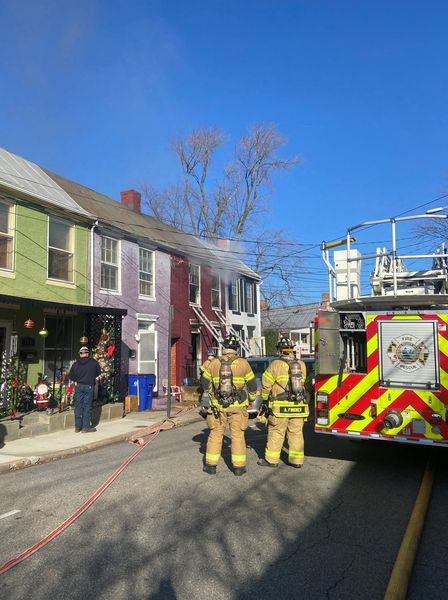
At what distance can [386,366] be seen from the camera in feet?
20.7

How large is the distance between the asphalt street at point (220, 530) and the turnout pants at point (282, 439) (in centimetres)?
17

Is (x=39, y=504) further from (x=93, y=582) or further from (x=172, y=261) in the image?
(x=172, y=261)

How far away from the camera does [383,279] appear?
7621 millimetres

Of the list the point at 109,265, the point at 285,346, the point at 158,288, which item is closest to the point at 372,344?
the point at 285,346

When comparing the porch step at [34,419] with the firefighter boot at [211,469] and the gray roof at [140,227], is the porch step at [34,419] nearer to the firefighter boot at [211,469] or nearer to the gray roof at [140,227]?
the firefighter boot at [211,469]

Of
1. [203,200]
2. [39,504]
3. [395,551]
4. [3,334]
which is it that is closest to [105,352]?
[3,334]

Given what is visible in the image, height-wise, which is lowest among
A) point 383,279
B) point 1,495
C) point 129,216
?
point 1,495

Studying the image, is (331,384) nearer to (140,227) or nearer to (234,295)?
(140,227)

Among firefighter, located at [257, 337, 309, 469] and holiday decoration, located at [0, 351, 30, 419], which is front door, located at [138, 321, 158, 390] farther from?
firefighter, located at [257, 337, 309, 469]

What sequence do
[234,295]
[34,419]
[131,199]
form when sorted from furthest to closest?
[234,295]
[131,199]
[34,419]

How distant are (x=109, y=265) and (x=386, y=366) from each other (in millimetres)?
9492

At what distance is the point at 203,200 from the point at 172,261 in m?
17.1

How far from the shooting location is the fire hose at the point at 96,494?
3849 mm

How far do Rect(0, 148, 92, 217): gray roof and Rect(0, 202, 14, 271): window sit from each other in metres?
0.51
